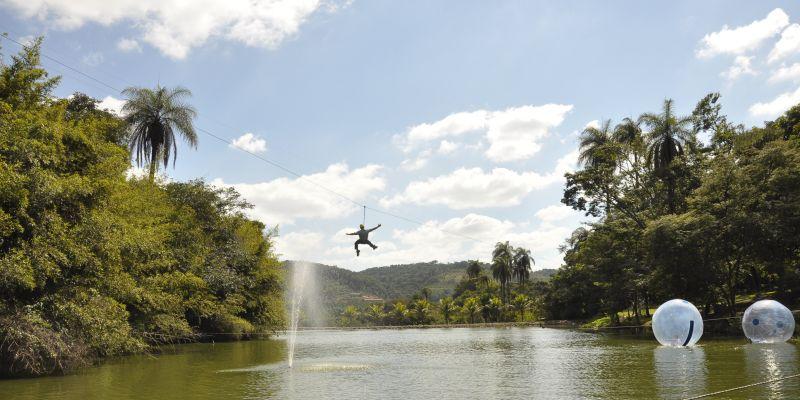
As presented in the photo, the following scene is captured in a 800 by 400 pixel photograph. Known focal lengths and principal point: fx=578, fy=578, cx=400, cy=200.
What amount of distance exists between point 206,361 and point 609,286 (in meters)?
40.7

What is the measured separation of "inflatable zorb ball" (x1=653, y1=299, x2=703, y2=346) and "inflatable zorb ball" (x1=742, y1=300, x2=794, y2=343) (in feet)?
8.23

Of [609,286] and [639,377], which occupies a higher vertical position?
[609,286]

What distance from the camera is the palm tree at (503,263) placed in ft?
374

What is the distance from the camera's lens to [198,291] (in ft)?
124

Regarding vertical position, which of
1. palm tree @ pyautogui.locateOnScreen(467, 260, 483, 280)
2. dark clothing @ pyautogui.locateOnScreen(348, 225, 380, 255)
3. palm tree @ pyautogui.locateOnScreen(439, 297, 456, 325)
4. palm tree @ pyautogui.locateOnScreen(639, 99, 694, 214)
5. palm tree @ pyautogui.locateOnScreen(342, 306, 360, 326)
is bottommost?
palm tree @ pyautogui.locateOnScreen(342, 306, 360, 326)

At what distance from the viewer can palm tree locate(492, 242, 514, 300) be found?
374 feet

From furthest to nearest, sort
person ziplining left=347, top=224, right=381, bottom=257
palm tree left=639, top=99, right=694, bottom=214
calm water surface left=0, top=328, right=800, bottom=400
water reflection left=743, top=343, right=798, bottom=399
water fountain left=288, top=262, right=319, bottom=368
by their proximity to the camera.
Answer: palm tree left=639, top=99, right=694, bottom=214, water fountain left=288, top=262, right=319, bottom=368, person ziplining left=347, top=224, right=381, bottom=257, calm water surface left=0, top=328, right=800, bottom=400, water reflection left=743, top=343, right=798, bottom=399

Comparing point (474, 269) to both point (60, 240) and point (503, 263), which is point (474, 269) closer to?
point (503, 263)

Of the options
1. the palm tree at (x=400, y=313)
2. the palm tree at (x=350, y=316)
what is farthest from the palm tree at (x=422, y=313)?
the palm tree at (x=350, y=316)

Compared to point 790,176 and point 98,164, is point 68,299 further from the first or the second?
point 790,176

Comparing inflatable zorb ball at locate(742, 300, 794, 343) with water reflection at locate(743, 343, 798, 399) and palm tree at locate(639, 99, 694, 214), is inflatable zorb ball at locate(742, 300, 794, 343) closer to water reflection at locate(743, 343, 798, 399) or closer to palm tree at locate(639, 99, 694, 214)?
water reflection at locate(743, 343, 798, 399)

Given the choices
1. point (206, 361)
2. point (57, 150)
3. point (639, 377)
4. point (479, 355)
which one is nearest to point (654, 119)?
point (479, 355)

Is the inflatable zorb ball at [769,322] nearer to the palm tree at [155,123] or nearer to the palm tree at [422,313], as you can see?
the palm tree at [155,123]

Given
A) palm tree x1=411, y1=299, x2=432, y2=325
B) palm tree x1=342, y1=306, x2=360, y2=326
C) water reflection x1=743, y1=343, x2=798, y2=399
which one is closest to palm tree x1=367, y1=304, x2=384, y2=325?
palm tree x1=342, y1=306, x2=360, y2=326
